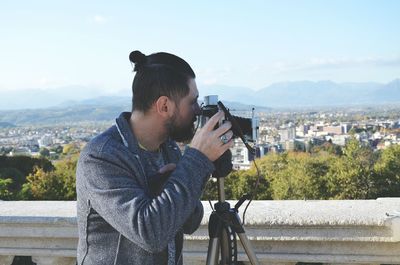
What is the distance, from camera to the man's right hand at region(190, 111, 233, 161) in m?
1.52

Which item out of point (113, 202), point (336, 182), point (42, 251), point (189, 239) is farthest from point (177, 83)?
point (336, 182)

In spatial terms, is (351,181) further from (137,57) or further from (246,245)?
(137,57)

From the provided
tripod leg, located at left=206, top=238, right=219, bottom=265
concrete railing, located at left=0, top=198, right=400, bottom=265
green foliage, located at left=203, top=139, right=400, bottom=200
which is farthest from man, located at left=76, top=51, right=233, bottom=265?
green foliage, located at left=203, top=139, right=400, bottom=200

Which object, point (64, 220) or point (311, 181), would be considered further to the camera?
point (311, 181)

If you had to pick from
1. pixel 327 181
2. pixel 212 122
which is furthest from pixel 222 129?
pixel 327 181

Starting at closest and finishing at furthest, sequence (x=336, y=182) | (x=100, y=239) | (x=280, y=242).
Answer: (x=100, y=239) < (x=280, y=242) < (x=336, y=182)

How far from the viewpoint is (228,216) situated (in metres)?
1.77

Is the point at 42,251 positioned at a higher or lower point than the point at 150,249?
lower

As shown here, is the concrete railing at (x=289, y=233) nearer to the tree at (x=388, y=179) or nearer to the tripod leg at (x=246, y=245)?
the tripod leg at (x=246, y=245)

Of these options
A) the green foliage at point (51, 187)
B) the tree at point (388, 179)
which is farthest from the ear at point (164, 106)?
the tree at point (388, 179)

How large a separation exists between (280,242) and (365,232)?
31 cm

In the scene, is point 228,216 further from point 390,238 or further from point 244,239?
point 390,238

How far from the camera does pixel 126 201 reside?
145 centimetres

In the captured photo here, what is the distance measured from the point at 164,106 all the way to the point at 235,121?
222 mm
